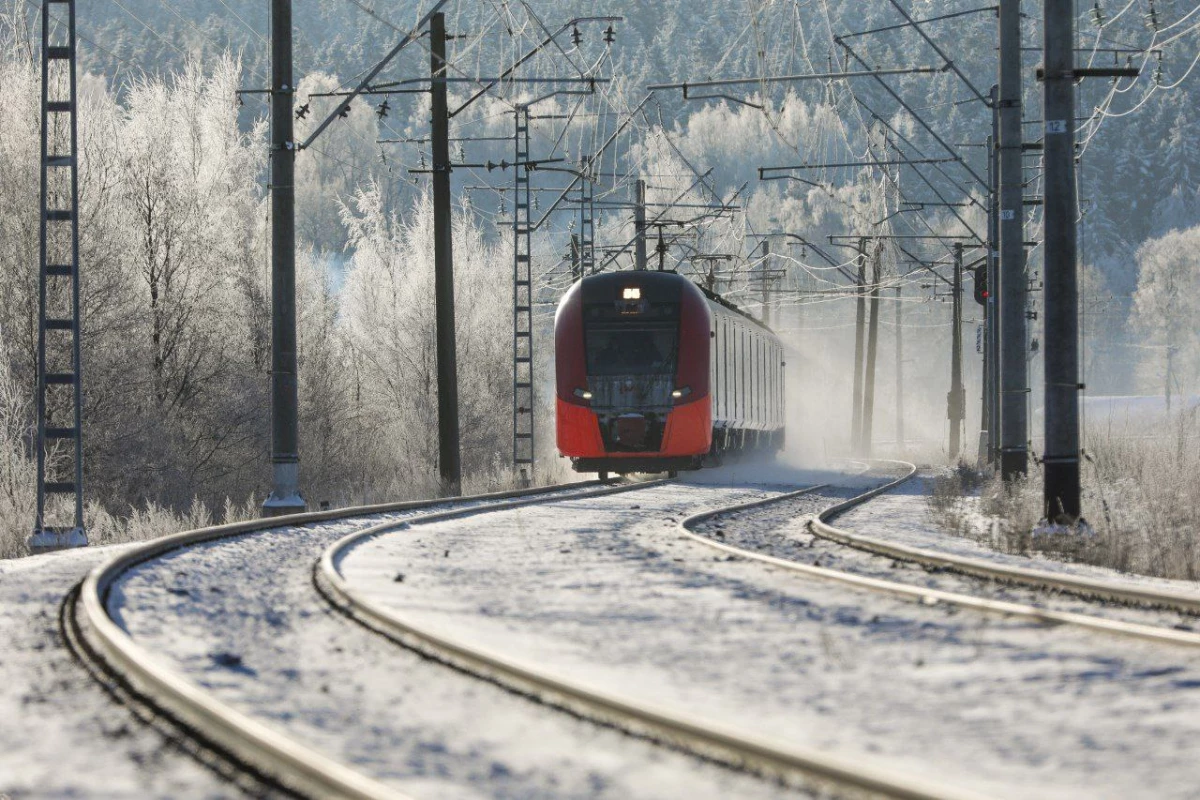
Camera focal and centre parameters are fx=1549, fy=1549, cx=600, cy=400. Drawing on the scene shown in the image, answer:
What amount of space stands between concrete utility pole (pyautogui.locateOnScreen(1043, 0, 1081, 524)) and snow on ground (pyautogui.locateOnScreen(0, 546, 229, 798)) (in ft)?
27.8

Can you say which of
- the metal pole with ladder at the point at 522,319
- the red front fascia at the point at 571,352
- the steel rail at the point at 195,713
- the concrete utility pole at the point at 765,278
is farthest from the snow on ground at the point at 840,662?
the concrete utility pole at the point at 765,278

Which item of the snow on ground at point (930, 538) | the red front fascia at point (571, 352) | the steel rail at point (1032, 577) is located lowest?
the snow on ground at point (930, 538)

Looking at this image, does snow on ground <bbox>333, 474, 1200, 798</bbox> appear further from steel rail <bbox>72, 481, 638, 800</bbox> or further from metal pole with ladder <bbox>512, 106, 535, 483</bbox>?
metal pole with ladder <bbox>512, 106, 535, 483</bbox>

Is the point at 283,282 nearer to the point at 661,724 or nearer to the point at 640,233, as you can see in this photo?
the point at 661,724

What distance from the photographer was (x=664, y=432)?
23484 mm

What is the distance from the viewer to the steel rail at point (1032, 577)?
27.5ft

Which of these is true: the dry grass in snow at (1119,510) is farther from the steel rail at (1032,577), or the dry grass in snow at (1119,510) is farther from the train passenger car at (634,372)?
the train passenger car at (634,372)

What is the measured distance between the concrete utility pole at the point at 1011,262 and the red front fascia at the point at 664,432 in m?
4.93

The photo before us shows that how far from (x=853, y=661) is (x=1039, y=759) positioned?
193cm

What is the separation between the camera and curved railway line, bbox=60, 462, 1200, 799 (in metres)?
4.53

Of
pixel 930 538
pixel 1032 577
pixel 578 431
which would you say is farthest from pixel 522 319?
pixel 1032 577

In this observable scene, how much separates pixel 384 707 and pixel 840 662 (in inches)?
81.4

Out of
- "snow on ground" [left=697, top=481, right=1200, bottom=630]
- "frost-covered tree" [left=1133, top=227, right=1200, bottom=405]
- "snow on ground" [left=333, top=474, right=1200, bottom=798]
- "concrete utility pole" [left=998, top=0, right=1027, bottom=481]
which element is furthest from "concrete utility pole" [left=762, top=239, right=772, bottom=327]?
"frost-covered tree" [left=1133, top=227, right=1200, bottom=405]

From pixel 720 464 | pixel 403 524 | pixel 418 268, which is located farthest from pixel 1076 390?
pixel 418 268
